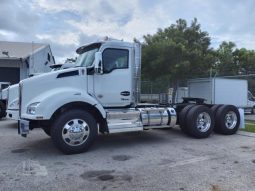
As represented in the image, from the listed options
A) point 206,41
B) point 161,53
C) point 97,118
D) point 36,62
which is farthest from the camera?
point 36,62

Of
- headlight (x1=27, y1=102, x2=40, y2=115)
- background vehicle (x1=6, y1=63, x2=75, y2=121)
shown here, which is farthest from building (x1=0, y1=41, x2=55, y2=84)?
headlight (x1=27, y1=102, x2=40, y2=115)

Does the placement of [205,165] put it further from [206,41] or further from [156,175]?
[206,41]

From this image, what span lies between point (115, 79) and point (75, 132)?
194 centimetres

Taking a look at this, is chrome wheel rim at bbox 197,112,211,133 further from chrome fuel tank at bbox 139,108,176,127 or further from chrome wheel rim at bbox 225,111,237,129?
chrome wheel rim at bbox 225,111,237,129

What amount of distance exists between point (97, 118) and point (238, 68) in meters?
33.7

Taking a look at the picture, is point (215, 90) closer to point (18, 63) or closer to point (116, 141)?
point (116, 141)

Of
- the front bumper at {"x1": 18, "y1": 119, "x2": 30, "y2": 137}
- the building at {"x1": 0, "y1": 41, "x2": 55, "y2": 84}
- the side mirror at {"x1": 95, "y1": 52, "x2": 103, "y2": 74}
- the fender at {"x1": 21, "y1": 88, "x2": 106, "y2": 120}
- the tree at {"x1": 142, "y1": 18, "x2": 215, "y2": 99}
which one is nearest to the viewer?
the fender at {"x1": 21, "y1": 88, "x2": 106, "y2": 120}

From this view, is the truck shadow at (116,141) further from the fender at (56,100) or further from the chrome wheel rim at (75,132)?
the fender at (56,100)

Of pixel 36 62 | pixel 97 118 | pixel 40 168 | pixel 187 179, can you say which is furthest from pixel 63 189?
pixel 36 62

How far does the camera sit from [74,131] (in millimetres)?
8156

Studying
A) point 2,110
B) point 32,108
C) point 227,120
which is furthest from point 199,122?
point 2,110

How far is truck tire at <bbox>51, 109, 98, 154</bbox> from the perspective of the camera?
26.2 feet

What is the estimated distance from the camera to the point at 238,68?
129 feet

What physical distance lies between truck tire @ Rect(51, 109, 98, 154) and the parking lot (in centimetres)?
24
